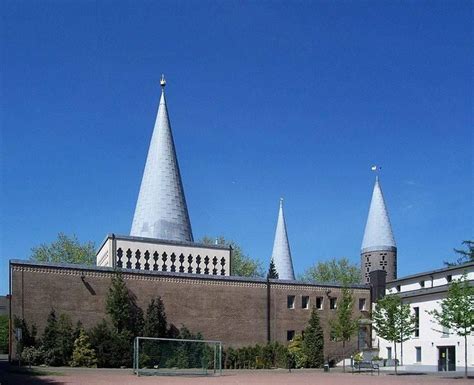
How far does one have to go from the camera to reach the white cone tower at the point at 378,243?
63.0 meters

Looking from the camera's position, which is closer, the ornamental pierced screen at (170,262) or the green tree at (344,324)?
the green tree at (344,324)

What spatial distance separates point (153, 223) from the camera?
184 feet

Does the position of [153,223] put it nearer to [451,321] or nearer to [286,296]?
[286,296]

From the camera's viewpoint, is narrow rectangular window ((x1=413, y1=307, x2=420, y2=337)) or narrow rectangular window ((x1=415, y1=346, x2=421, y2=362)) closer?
narrow rectangular window ((x1=415, y1=346, x2=421, y2=362))

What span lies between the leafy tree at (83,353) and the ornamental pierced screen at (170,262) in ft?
35.0

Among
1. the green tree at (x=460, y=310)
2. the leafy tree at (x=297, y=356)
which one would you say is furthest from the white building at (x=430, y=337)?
the leafy tree at (x=297, y=356)

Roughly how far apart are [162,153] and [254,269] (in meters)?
29.8

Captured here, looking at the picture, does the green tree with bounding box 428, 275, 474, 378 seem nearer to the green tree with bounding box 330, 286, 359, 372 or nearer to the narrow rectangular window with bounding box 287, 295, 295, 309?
the green tree with bounding box 330, 286, 359, 372

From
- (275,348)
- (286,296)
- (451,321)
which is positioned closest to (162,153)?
(286,296)

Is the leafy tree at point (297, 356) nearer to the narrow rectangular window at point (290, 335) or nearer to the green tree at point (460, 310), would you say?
the narrow rectangular window at point (290, 335)

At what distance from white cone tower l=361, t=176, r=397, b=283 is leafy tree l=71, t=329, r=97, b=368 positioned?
30.1 m

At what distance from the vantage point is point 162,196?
57.1m

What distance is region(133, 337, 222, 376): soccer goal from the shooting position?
4006cm

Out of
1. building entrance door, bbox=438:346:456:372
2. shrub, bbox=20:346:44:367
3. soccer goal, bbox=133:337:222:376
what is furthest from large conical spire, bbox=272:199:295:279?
shrub, bbox=20:346:44:367
